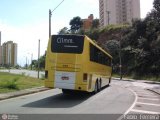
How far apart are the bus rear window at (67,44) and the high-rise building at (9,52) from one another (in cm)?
16321

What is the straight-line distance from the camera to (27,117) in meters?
13.1

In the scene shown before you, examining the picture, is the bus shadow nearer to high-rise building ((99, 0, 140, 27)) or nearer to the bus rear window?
the bus rear window

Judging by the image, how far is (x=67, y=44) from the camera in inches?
848

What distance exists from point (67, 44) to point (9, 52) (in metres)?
170

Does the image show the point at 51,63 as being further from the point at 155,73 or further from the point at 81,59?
the point at 155,73

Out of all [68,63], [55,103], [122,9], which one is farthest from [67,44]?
[122,9]

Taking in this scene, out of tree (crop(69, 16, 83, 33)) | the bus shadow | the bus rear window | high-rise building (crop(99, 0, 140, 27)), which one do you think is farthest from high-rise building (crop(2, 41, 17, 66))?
the bus rear window

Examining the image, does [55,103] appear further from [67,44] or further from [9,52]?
[9,52]

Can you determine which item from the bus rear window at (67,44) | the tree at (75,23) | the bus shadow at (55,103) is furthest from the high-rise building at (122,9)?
the bus shadow at (55,103)

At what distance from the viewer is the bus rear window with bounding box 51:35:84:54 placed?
21.3 m

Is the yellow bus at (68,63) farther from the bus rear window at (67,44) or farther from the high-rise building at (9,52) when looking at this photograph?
the high-rise building at (9,52)

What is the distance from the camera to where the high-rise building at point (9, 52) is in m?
183

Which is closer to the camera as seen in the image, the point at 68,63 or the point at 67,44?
the point at 68,63

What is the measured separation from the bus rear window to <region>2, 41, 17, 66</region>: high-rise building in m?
163
